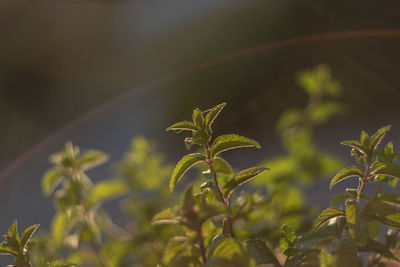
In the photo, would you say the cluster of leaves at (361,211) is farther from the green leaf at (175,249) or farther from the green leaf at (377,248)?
the green leaf at (175,249)

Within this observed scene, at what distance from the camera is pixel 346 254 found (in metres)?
0.32

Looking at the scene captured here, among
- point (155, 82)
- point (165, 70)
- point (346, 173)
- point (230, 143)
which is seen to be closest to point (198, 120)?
point (230, 143)

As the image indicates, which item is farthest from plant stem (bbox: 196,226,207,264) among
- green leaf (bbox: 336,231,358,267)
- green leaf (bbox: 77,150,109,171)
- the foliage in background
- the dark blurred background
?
the dark blurred background

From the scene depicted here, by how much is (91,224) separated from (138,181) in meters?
0.20

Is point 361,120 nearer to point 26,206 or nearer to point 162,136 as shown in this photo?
point 162,136

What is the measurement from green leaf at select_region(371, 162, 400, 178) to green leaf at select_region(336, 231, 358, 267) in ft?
0.21

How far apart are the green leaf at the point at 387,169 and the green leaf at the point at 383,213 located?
26mm

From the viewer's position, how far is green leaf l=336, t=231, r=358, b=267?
0.32 m

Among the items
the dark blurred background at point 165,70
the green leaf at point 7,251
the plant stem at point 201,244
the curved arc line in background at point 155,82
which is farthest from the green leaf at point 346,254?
the curved arc line in background at point 155,82

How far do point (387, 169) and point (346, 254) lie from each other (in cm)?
8

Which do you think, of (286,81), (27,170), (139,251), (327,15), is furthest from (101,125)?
(327,15)

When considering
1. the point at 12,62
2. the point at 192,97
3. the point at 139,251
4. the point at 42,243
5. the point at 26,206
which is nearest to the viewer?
the point at 42,243

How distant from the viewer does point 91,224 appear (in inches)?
25.6

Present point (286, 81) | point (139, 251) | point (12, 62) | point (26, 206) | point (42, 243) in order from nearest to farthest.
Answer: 1. point (42, 243)
2. point (139, 251)
3. point (26, 206)
4. point (286, 81)
5. point (12, 62)
